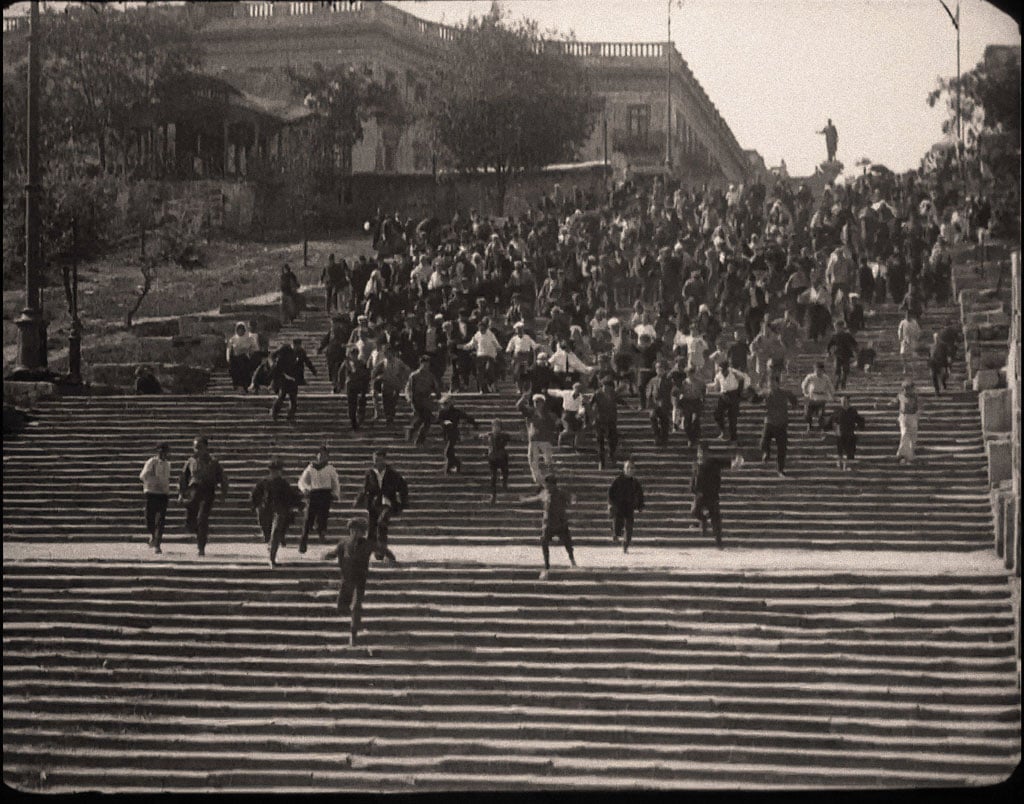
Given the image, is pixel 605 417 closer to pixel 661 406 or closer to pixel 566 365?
pixel 661 406

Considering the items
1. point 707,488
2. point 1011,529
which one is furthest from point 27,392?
point 1011,529

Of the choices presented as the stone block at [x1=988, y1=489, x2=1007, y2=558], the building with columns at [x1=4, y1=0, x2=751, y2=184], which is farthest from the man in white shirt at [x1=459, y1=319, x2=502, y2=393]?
the stone block at [x1=988, y1=489, x2=1007, y2=558]

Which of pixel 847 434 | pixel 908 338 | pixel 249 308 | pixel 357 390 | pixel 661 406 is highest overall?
pixel 249 308

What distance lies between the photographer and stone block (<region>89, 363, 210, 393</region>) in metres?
26.1

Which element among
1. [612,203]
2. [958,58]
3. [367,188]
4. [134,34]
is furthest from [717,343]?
[367,188]

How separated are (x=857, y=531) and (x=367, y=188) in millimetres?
23554

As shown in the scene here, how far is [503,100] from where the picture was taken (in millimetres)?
43000

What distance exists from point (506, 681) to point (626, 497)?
10.9 ft

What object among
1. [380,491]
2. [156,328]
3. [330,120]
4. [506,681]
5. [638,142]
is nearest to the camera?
[506,681]

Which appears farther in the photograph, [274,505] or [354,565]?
[274,505]

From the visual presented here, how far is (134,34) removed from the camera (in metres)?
34.3

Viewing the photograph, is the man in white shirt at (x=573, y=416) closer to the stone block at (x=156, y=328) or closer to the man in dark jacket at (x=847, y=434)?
the man in dark jacket at (x=847, y=434)

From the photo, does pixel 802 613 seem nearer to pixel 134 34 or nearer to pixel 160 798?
pixel 160 798

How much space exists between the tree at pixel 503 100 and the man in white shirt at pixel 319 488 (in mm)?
21965
